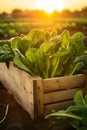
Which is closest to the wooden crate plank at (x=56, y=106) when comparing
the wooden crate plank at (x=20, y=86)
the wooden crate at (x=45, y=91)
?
the wooden crate at (x=45, y=91)

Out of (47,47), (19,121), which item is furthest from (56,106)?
(47,47)

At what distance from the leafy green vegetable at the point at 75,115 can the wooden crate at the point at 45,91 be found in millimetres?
158

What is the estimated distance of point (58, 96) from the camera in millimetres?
2207

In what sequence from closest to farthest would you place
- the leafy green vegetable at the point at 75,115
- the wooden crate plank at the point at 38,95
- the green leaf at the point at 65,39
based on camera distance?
the leafy green vegetable at the point at 75,115 → the wooden crate plank at the point at 38,95 → the green leaf at the point at 65,39

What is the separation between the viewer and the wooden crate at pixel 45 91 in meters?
2.11

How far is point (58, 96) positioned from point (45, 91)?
117 mm

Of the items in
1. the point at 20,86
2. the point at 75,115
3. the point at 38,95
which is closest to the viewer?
the point at 75,115

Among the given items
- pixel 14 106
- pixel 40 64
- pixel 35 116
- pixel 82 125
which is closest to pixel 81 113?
pixel 82 125

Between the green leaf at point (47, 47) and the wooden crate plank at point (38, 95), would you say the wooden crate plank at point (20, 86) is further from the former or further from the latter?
the green leaf at point (47, 47)

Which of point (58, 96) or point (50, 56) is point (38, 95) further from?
point (50, 56)

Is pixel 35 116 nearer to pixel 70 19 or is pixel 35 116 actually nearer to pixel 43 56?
pixel 43 56

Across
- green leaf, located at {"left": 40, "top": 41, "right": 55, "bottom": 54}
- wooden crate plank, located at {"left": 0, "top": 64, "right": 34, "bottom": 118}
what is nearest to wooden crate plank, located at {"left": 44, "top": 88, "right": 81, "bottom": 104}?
wooden crate plank, located at {"left": 0, "top": 64, "right": 34, "bottom": 118}

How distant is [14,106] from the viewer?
246 cm

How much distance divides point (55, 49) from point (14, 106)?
0.57 meters
